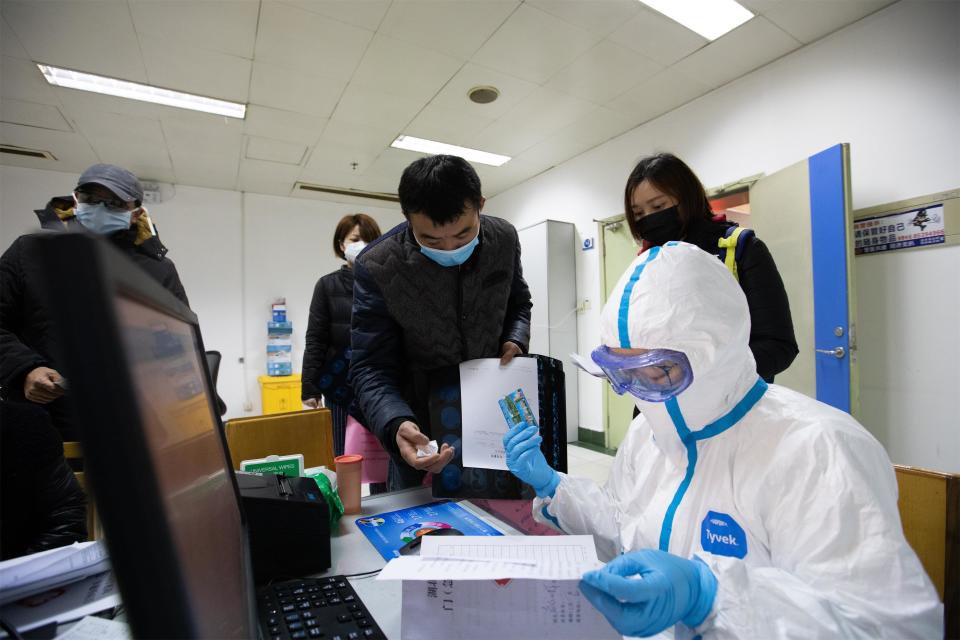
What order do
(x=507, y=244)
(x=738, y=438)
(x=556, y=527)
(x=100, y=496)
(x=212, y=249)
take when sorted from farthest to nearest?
(x=212, y=249), (x=507, y=244), (x=556, y=527), (x=738, y=438), (x=100, y=496)

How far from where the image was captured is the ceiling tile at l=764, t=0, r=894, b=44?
2.26 m

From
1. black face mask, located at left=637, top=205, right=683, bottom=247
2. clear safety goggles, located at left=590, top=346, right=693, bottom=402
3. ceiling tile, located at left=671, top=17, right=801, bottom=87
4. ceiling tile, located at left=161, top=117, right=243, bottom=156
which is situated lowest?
clear safety goggles, located at left=590, top=346, right=693, bottom=402

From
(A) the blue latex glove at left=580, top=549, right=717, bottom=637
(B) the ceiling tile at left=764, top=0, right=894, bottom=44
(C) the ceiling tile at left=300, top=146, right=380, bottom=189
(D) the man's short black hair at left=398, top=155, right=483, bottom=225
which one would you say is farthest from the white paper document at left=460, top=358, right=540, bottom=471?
(C) the ceiling tile at left=300, top=146, right=380, bottom=189

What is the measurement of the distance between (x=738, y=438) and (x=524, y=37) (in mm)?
2443

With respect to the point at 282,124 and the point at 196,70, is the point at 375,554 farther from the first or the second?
the point at 282,124

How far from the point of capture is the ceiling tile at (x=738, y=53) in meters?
2.48

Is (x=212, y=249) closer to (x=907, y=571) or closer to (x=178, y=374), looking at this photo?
(x=178, y=374)

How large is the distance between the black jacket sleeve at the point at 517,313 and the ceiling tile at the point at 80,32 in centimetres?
233

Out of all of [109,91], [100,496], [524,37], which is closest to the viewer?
[100,496]

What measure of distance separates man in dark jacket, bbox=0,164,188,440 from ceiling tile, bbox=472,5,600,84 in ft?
6.16

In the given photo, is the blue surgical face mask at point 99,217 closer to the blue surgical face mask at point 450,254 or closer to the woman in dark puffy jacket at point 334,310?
Answer: the woman in dark puffy jacket at point 334,310

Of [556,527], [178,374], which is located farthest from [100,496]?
[556,527]

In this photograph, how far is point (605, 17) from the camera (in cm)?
233

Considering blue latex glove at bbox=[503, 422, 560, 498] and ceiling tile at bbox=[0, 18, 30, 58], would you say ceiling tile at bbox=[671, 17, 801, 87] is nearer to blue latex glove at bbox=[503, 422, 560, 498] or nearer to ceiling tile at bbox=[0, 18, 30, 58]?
blue latex glove at bbox=[503, 422, 560, 498]
